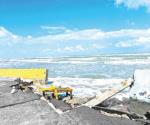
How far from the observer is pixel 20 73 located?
594 inches

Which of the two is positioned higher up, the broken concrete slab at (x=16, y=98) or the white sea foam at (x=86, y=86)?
the broken concrete slab at (x=16, y=98)

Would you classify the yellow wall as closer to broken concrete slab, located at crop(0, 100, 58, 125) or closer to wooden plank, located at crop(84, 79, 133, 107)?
wooden plank, located at crop(84, 79, 133, 107)

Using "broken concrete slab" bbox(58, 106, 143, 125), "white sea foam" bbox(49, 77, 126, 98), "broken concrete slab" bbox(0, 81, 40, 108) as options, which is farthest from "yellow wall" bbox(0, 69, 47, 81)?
"broken concrete slab" bbox(58, 106, 143, 125)

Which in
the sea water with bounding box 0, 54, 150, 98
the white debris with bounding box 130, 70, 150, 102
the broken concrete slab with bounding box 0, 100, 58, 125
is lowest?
the sea water with bounding box 0, 54, 150, 98

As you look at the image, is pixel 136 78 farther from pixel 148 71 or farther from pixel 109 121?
pixel 109 121

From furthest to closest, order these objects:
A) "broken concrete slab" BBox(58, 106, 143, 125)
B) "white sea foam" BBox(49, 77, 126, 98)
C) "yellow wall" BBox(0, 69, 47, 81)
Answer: "white sea foam" BBox(49, 77, 126, 98) → "yellow wall" BBox(0, 69, 47, 81) → "broken concrete slab" BBox(58, 106, 143, 125)

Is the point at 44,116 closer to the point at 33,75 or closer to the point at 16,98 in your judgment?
the point at 16,98

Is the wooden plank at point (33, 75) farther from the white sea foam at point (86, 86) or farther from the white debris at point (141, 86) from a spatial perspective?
the white debris at point (141, 86)

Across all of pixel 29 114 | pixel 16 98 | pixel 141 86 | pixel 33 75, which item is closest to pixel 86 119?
pixel 29 114

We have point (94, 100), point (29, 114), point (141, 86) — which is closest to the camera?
point (29, 114)

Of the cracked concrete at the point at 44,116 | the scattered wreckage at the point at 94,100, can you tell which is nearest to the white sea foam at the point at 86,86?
the scattered wreckage at the point at 94,100

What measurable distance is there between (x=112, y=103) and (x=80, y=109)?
113 inches

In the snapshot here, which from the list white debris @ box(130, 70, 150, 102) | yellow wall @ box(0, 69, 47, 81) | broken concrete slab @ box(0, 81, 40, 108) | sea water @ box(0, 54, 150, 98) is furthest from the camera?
sea water @ box(0, 54, 150, 98)

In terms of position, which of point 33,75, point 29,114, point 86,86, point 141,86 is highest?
point 141,86
